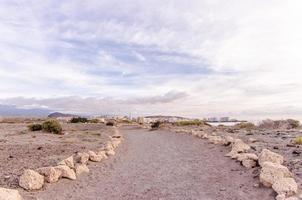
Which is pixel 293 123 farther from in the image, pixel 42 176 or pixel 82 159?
pixel 42 176

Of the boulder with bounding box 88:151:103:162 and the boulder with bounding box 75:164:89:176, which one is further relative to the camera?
the boulder with bounding box 88:151:103:162

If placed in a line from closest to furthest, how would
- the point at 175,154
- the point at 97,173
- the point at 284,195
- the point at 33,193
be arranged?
1. the point at 284,195
2. the point at 33,193
3. the point at 97,173
4. the point at 175,154

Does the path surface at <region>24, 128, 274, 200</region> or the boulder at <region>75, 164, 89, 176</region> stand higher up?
the boulder at <region>75, 164, 89, 176</region>

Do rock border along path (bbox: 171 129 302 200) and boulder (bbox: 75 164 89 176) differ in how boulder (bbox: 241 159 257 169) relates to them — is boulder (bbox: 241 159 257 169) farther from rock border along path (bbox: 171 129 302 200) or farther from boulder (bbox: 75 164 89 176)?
boulder (bbox: 75 164 89 176)

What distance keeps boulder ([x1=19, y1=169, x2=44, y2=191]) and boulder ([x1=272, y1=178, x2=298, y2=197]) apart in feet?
17.9

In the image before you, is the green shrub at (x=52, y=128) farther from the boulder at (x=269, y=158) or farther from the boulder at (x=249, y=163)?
the boulder at (x=269, y=158)

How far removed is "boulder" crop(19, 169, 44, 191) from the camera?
32.3 feet

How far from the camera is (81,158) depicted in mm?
14578

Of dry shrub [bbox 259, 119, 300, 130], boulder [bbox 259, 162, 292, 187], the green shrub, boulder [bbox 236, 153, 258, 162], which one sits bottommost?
boulder [bbox 259, 162, 292, 187]

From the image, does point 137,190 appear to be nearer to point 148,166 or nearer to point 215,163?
point 148,166

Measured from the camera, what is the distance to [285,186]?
29.1ft

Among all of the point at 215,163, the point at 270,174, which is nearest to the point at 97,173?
the point at 215,163

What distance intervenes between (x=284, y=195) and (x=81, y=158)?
313 inches

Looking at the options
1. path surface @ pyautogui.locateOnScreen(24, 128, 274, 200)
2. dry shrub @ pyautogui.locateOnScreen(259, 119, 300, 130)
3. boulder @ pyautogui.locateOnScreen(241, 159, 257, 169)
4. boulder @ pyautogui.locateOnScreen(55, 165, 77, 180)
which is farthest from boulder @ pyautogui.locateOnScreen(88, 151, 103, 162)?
dry shrub @ pyautogui.locateOnScreen(259, 119, 300, 130)
